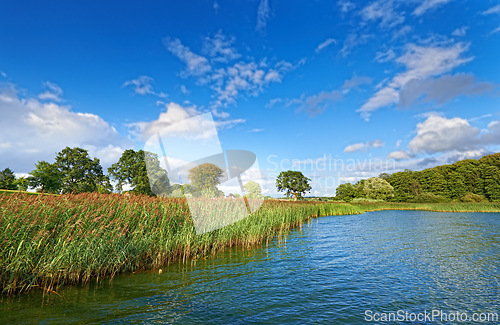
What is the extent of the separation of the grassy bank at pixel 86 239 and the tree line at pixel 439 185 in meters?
74.7

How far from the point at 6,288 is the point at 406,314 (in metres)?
9.55

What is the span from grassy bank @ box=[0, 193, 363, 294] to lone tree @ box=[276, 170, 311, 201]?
3027 inches

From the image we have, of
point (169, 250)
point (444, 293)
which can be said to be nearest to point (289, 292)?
point (444, 293)

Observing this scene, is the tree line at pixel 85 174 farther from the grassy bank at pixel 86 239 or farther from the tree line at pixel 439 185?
the tree line at pixel 439 185

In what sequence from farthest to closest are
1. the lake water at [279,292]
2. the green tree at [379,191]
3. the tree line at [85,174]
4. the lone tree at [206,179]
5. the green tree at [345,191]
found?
the green tree at [345,191]
the green tree at [379,191]
the tree line at [85,174]
the lone tree at [206,179]
the lake water at [279,292]

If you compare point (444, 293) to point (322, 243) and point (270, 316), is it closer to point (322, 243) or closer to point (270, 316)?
point (270, 316)

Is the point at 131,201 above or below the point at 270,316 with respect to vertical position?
above

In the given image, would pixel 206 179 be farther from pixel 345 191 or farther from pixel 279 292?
pixel 345 191

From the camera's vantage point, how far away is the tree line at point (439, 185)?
2849 inches

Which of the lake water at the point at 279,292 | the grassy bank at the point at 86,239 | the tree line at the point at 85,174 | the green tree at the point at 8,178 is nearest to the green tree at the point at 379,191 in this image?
the tree line at the point at 85,174

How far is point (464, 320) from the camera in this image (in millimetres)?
5449

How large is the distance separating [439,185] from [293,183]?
4773 centimetres

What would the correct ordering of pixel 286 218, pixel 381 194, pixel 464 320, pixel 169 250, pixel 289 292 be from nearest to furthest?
pixel 464 320 < pixel 289 292 < pixel 169 250 < pixel 286 218 < pixel 381 194

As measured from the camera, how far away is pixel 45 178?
51.8m
